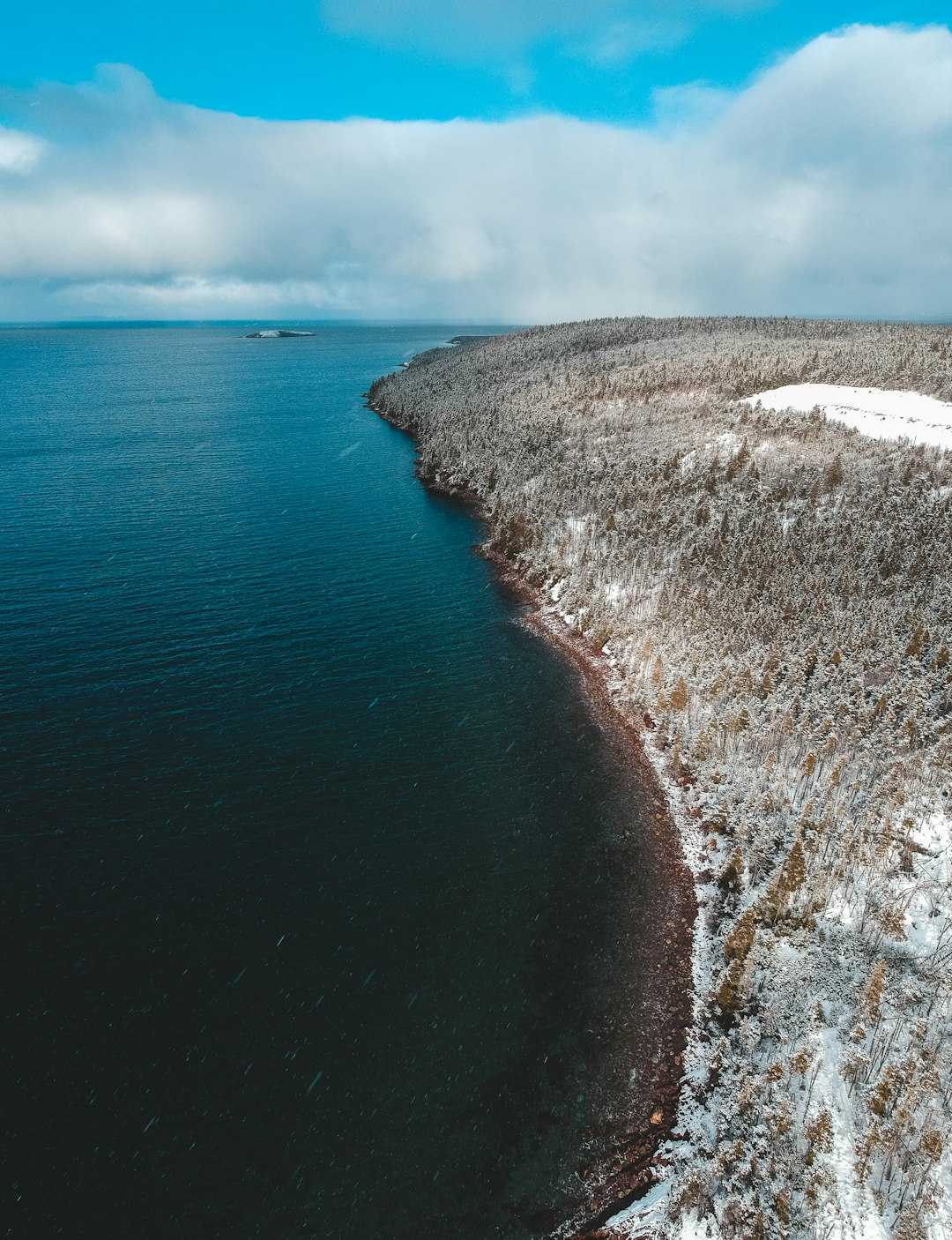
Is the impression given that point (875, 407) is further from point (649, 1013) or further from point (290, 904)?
point (290, 904)

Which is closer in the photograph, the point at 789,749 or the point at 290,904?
the point at 290,904

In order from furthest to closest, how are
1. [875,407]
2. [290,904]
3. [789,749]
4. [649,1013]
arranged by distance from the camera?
1. [875,407]
2. [789,749]
3. [290,904]
4. [649,1013]

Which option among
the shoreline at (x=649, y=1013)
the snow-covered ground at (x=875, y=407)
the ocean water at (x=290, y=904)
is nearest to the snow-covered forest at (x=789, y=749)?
the shoreline at (x=649, y=1013)

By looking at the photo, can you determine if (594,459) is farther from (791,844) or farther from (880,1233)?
(880,1233)

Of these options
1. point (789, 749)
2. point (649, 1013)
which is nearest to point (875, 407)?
point (789, 749)

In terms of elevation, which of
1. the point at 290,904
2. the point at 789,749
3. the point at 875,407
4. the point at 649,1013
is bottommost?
the point at 649,1013

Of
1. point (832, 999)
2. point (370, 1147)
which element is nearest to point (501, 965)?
point (370, 1147)
